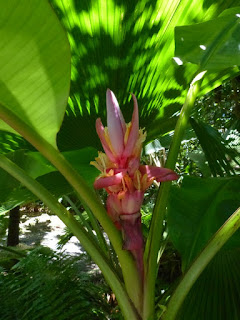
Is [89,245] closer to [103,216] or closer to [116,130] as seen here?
[103,216]

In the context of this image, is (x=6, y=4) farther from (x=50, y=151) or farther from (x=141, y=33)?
(x=141, y=33)

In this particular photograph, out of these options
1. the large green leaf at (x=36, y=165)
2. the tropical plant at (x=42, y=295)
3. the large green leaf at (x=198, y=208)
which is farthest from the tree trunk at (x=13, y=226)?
the large green leaf at (x=198, y=208)

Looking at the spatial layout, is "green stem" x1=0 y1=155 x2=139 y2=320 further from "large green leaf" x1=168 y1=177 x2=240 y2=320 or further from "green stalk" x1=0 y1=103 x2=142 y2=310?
"large green leaf" x1=168 y1=177 x2=240 y2=320

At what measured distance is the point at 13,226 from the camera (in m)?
2.04

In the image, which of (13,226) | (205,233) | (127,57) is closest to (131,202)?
(205,233)

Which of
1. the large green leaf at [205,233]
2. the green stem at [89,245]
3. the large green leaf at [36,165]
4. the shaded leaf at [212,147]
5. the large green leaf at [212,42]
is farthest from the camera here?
the shaded leaf at [212,147]

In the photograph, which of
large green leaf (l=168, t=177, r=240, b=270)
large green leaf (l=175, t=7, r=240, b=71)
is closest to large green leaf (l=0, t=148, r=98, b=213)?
large green leaf (l=168, t=177, r=240, b=270)

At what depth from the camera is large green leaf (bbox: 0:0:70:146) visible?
37 cm

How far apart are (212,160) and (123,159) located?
1.85 feet

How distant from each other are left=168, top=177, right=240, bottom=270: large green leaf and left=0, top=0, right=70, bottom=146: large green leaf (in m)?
0.37

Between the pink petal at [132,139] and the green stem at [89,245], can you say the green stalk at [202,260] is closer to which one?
the green stem at [89,245]

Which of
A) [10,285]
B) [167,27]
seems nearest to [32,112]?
[167,27]

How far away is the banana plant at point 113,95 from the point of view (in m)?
0.41

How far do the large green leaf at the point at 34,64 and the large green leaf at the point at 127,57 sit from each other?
0.28 meters
